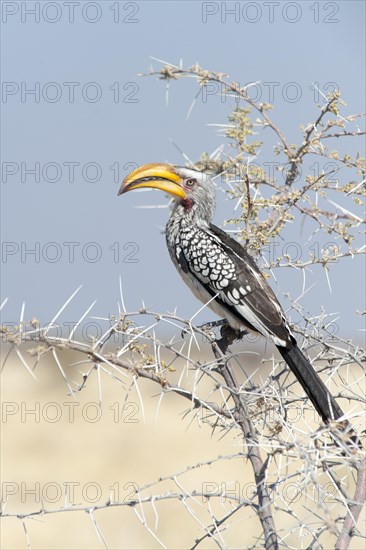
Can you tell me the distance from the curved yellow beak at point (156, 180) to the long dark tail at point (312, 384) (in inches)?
51.0

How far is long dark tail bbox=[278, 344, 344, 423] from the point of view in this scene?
3900 millimetres

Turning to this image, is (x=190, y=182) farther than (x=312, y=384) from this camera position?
Yes

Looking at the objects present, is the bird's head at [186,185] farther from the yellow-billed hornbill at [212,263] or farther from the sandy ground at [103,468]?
the sandy ground at [103,468]

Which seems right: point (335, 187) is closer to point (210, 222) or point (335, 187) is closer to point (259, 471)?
point (259, 471)

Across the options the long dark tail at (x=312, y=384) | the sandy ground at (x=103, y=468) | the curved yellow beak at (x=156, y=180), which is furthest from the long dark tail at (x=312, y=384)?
the sandy ground at (x=103, y=468)

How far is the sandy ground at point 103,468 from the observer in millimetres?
8938

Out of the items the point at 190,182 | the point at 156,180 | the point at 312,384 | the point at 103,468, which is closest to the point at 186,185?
the point at 190,182

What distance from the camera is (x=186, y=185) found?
221 inches

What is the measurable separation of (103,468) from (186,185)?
738 centimetres

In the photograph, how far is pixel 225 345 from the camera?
496 centimetres

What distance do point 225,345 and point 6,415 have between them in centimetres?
1046

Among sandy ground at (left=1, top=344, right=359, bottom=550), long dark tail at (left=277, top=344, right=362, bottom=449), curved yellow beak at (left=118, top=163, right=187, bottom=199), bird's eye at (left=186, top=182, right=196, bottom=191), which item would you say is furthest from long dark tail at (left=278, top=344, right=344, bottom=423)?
sandy ground at (left=1, top=344, right=359, bottom=550)

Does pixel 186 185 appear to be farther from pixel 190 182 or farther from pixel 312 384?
pixel 312 384

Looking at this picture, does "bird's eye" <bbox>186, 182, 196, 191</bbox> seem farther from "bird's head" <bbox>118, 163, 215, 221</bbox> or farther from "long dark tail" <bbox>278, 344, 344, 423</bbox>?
"long dark tail" <bbox>278, 344, 344, 423</bbox>
